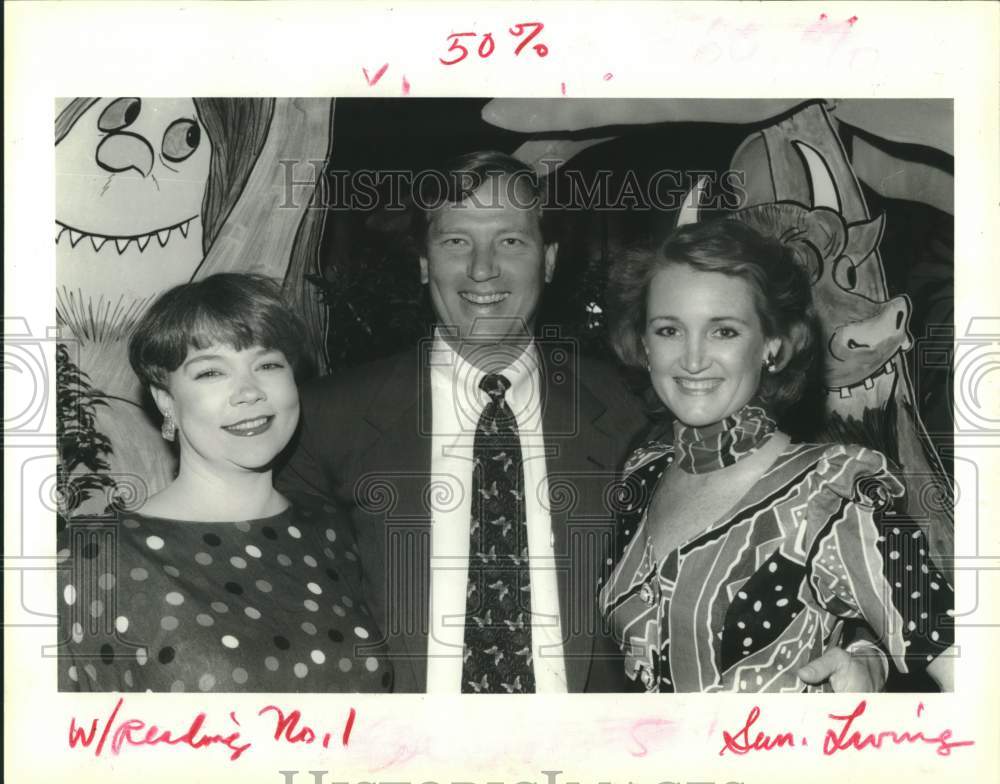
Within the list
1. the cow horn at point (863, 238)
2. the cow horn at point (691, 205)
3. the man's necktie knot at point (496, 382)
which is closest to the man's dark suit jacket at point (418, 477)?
the man's necktie knot at point (496, 382)

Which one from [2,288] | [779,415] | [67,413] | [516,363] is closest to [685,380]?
[779,415]

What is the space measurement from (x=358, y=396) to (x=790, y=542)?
3.78 ft

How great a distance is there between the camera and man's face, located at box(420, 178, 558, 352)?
2.71 metres

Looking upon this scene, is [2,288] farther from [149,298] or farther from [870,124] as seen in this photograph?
[870,124]

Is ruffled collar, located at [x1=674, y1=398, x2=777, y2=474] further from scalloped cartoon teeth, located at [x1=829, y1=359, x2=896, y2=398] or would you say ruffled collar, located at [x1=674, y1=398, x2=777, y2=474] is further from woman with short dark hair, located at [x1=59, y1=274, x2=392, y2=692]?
woman with short dark hair, located at [x1=59, y1=274, x2=392, y2=692]

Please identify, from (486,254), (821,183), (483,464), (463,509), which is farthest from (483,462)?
(821,183)

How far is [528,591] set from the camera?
2.70 metres

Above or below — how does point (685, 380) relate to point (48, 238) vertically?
below

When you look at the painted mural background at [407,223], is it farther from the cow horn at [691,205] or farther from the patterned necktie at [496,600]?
the patterned necktie at [496,600]

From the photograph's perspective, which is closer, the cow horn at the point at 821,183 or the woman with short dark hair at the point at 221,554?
the woman with short dark hair at the point at 221,554
